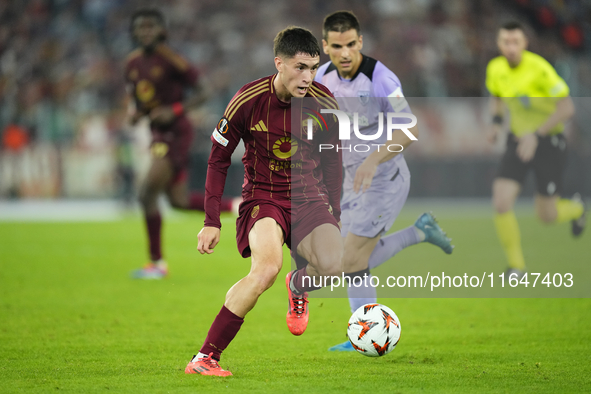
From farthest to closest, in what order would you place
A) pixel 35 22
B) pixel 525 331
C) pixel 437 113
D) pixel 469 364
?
pixel 35 22 < pixel 437 113 < pixel 525 331 < pixel 469 364

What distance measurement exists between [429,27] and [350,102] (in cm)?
1647

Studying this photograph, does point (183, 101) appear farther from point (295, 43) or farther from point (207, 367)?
point (207, 367)

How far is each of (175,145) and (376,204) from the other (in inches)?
149

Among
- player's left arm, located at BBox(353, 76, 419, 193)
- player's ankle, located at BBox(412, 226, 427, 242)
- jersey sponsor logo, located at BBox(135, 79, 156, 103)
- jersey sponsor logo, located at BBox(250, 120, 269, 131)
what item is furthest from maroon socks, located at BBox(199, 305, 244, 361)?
jersey sponsor logo, located at BBox(135, 79, 156, 103)

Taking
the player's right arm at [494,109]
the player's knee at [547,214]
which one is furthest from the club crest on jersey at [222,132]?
the player's knee at [547,214]

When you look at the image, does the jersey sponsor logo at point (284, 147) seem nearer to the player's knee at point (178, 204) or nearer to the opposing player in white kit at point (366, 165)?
the opposing player in white kit at point (366, 165)

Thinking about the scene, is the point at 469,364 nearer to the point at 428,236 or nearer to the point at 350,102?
the point at 428,236

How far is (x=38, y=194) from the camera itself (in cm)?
1866

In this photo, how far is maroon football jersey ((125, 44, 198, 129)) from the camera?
28.3ft

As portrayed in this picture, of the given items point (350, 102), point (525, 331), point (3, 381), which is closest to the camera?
point (3, 381)

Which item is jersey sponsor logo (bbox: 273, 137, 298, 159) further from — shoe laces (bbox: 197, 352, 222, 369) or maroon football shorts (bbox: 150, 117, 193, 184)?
maroon football shorts (bbox: 150, 117, 193, 184)

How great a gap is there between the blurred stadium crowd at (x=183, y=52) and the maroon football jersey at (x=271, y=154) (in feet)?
44.8

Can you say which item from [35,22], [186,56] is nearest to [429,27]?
[186,56]

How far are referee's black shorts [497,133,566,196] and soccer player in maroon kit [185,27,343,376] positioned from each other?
153 inches
